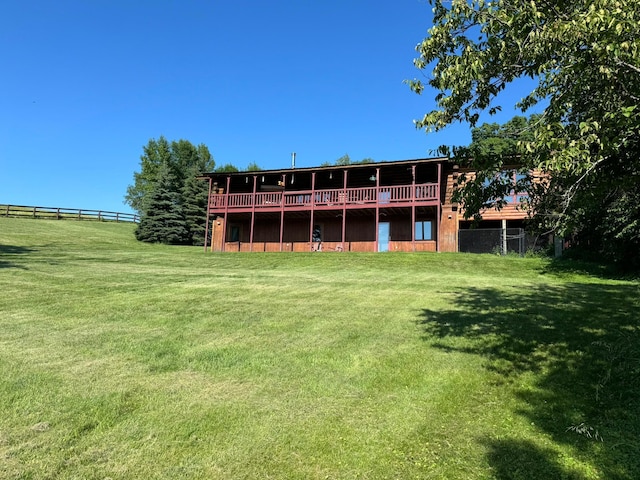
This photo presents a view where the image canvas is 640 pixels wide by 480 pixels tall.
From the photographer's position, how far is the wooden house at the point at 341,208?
23016 mm

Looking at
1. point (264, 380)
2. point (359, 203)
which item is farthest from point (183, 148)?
point (264, 380)

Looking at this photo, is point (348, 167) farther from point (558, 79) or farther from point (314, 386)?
point (314, 386)

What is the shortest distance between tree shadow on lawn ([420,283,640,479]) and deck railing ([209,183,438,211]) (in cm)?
1378

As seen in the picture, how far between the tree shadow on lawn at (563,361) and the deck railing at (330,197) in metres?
13.8

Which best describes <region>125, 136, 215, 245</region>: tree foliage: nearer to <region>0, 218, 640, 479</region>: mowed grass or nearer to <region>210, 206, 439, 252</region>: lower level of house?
<region>210, 206, 439, 252</region>: lower level of house

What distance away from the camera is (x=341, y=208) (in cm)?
2417

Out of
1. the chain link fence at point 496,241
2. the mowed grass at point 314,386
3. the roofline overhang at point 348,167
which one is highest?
Result: the roofline overhang at point 348,167

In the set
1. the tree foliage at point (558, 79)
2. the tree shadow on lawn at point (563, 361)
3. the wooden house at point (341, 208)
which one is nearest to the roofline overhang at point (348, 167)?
the wooden house at point (341, 208)

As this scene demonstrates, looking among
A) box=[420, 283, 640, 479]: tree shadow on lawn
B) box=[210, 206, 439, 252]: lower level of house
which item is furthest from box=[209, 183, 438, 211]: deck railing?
box=[420, 283, 640, 479]: tree shadow on lawn

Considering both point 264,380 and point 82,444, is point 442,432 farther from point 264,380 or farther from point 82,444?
point 82,444

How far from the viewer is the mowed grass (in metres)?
3.11

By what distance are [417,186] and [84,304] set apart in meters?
18.1

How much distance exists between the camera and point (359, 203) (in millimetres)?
24000

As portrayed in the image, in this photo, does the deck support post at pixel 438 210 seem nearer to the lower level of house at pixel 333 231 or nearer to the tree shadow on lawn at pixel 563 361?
the lower level of house at pixel 333 231
